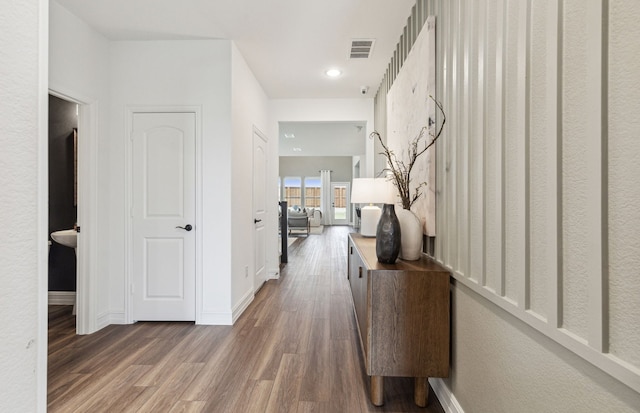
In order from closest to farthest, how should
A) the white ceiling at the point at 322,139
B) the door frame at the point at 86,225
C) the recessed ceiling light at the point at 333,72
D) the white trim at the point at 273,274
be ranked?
the door frame at the point at 86,225
the recessed ceiling light at the point at 333,72
the white trim at the point at 273,274
the white ceiling at the point at 322,139

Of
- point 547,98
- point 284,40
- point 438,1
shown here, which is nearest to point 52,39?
point 284,40

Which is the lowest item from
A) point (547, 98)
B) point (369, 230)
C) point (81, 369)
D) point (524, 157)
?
point (81, 369)

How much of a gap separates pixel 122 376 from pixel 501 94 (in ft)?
8.87

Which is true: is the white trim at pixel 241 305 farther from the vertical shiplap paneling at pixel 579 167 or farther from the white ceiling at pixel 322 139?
the white ceiling at pixel 322 139

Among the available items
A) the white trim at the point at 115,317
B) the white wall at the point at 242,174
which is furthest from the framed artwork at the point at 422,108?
the white trim at the point at 115,317


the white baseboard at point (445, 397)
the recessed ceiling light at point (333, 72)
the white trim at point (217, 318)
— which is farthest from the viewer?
the recessed ceiling light at point (333, 72)

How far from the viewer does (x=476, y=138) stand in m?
1.45

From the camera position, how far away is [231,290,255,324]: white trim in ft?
10.3

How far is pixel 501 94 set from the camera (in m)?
1.22

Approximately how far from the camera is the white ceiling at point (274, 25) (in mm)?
2566

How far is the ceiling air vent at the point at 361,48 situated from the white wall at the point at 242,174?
1.18m

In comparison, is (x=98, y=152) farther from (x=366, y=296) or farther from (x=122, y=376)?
(x=366, y=296)

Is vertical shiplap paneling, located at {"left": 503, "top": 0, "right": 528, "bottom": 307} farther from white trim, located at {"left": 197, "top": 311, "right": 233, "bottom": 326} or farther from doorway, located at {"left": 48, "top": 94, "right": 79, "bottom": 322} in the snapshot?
doorway, located at {"left": 48, "top": 94, "right": 79, "bottom": 322}

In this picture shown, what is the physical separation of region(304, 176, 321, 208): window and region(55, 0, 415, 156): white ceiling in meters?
10.7
